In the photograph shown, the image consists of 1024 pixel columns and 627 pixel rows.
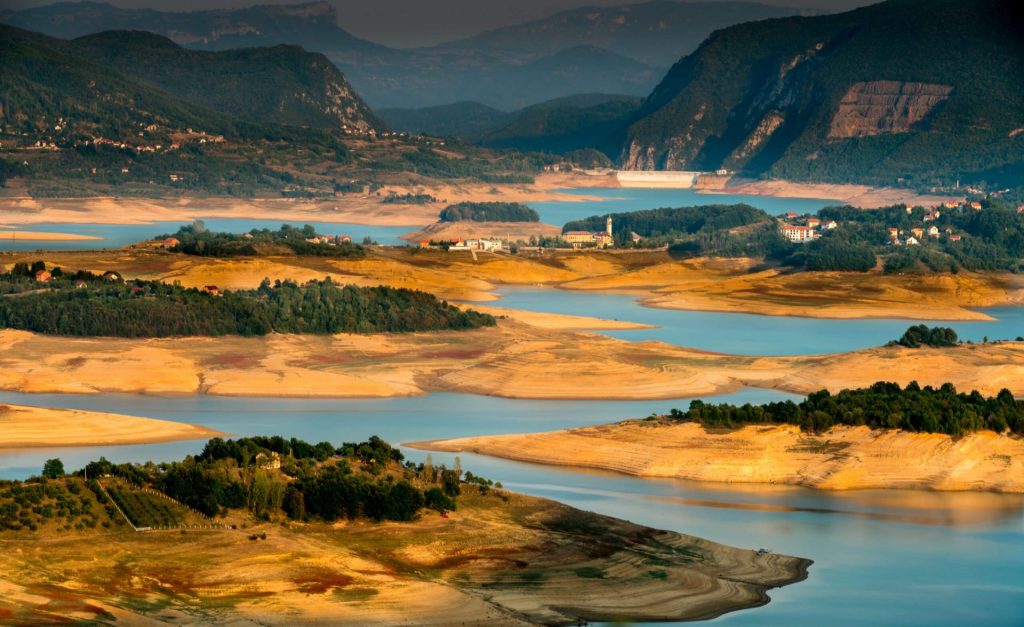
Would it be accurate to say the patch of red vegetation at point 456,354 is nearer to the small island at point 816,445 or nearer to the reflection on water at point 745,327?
the reflection on water at point 745,327

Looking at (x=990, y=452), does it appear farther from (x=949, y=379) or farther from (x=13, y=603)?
(x=13, y=603)

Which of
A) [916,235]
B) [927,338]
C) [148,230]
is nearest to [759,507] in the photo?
[927,338]

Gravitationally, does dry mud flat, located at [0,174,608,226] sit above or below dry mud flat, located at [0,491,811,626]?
above

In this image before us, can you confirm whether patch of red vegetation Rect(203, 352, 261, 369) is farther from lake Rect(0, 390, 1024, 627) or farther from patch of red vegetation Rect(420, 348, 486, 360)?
lake Rect(0, 390, 1024, 627)

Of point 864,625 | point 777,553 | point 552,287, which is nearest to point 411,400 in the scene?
point 777,553

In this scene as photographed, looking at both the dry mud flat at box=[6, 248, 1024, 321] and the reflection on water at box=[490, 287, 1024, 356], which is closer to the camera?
the reflection on water at box=[490, 287, 1024, 356]

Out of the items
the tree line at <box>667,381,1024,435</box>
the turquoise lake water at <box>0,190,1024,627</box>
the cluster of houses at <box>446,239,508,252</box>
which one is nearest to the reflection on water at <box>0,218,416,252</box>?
the cluster of houses at <box>446,239,508,252</box>

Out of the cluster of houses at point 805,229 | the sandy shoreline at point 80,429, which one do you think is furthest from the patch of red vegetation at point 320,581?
the cluster of houses at point 805,229
